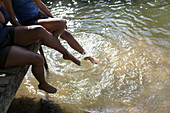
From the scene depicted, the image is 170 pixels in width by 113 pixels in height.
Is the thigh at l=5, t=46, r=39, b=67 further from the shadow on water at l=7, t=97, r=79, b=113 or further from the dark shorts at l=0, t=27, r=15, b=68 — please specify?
the shadow on water at l=7, t=97, r=79, b=113

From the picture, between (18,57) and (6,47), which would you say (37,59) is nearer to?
(18,57)

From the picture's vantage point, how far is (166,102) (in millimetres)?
2545

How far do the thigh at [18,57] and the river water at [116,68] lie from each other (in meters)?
1.03

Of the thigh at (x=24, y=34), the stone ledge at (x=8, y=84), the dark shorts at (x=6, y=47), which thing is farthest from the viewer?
the thigh at (x=24, y=34)

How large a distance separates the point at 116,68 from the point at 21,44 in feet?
5.92

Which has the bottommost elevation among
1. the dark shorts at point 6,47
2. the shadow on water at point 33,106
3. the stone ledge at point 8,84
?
the shadow on water at point 33,106

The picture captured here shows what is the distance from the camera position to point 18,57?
1.99 metres

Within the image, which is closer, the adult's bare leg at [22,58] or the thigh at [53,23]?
the adult's bare leg at [22,58]

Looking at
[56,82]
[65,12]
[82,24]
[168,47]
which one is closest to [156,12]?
[168,47]

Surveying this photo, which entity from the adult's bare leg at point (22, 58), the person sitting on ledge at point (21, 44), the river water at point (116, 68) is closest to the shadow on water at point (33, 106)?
the river water at point (116, 68)

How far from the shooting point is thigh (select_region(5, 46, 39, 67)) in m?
1.97

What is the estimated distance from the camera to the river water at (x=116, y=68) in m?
2.67

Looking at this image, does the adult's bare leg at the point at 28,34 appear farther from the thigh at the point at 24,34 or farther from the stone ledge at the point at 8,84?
the stone ledge at the point at 8,84

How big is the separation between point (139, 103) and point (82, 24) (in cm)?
311
